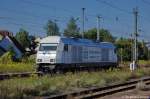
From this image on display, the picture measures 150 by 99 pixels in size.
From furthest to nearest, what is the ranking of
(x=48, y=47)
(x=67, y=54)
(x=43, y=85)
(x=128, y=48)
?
(x=128, y=48), (x=67, y=54), (x=48, y=47), (x=43, y=85)

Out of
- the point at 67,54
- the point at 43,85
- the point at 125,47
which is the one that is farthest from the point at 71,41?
the point at 125,47

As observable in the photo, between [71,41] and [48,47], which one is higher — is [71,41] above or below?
above

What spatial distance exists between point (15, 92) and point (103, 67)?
27538 millimetres

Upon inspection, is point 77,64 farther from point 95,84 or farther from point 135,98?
point 135,98

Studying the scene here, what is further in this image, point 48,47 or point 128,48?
point 128,48

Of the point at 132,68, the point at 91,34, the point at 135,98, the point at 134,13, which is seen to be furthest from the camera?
the point at 91,34

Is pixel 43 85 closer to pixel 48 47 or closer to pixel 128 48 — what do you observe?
pixel 48 47

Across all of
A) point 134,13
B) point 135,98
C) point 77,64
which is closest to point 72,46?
point 77,64

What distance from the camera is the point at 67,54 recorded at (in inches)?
1351

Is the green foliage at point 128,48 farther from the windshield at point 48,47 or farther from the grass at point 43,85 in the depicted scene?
the grass at point 43,85

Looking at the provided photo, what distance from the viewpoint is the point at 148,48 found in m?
105

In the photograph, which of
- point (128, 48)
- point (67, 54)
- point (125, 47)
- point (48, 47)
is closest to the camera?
point (48, 47)

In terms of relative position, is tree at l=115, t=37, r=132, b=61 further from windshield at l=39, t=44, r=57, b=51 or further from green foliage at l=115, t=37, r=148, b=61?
windshield at l=39, t=44, r=57, b=51

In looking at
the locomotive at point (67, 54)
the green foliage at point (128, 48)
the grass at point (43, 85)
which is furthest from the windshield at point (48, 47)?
the green foliage at point (128, 48)
